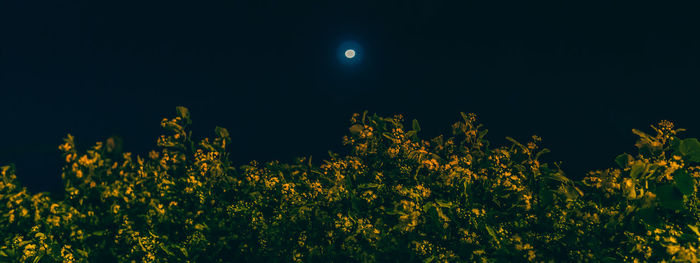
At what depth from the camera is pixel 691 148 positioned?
2.55 metres

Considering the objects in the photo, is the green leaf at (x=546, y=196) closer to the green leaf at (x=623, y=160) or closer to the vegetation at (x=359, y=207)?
the vegetation at (x=359, y=207)

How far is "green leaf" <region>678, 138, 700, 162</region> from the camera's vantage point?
2532 millimetres

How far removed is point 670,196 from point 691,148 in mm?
604

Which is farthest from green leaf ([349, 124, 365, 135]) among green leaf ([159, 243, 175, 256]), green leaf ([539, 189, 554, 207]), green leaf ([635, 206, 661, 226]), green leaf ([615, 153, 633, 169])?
green leaf ([635, 206, 661, 226])

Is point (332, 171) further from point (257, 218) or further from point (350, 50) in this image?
point (350, 50)

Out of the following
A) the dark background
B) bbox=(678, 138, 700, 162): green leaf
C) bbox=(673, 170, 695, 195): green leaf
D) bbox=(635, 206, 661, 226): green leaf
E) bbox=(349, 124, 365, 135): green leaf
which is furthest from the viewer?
the dark background

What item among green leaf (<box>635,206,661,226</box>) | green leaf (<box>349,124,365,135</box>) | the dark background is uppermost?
the dark background

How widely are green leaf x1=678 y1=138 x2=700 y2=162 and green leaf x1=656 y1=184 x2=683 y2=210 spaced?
0.55m

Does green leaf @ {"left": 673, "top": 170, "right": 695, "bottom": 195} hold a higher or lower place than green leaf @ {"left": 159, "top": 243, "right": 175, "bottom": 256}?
higher

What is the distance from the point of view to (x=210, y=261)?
3.73 meters

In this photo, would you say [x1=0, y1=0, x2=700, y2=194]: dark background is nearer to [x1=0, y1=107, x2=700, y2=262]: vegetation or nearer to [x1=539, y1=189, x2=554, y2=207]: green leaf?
[x1=0, y1=107, x2=700, y2=262]: vegetation

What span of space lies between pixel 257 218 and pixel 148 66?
13.6 ft

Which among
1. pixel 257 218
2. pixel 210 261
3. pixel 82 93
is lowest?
pixel 210 261

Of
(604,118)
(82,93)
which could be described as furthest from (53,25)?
(604,118)
